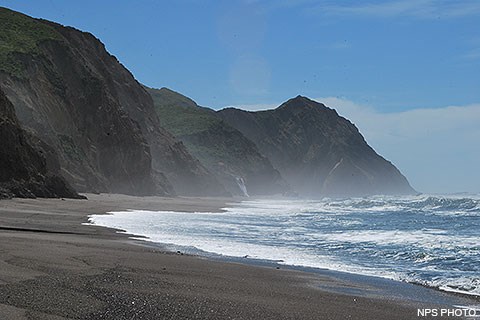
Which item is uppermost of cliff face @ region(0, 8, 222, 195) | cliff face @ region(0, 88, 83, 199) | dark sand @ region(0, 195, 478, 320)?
cliff face @ region(0, 8, 222, 195)

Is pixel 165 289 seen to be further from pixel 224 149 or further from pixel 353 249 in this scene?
pixel 224 149

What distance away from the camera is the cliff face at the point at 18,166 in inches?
1057

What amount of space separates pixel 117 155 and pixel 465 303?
52704mm

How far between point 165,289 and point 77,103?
50.8 metres

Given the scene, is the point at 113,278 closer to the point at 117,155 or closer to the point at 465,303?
the point at 465,303

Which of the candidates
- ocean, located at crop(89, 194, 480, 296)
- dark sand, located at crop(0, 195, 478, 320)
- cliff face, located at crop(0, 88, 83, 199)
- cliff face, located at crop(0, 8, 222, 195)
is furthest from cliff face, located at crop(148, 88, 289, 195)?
dark sand, located at crop(0, 195, 478, 320)

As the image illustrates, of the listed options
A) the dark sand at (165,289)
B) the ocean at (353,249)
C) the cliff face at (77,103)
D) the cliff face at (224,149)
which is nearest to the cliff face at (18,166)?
the ocean at (353,249)

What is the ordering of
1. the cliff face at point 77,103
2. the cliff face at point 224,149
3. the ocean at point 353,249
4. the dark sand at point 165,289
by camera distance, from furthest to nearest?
the cliff face at point 224,149 → the cliff face at point 77,103 → the ocean at point 353,249 → the dark sand at point 165,289

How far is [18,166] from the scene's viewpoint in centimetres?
2780

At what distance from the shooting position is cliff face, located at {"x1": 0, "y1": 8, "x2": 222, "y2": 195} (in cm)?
4381

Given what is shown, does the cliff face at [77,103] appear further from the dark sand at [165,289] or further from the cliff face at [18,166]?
the dark sand at [165,289]

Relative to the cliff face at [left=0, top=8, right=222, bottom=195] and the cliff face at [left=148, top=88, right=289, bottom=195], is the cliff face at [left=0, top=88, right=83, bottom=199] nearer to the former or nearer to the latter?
the cliff face at [left=0, top=8, right=222, bottom=195]

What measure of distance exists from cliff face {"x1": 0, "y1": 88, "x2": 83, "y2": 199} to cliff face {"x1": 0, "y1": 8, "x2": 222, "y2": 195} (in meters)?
9.61

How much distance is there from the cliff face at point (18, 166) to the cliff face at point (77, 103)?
961 cm
